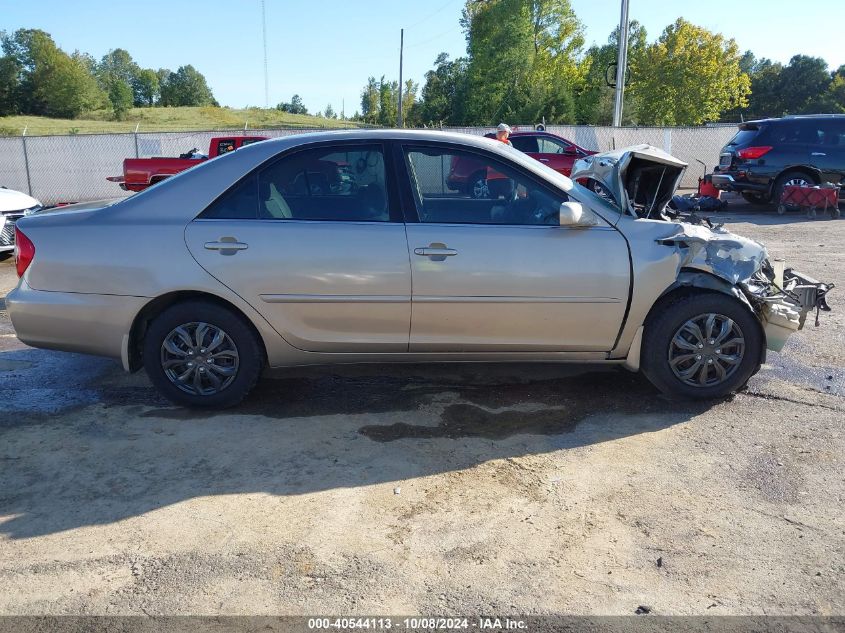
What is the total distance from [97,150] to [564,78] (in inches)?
1728

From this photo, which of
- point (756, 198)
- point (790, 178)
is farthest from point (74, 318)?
point (756, 198)

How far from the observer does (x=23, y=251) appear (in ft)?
14.6

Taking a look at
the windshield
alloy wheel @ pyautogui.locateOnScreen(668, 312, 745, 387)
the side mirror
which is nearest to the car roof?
the windshield

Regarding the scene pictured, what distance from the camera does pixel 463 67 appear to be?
201ft

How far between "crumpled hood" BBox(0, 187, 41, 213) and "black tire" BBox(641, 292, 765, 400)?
342 inches

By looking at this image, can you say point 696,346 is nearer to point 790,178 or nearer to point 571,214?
point 571,214

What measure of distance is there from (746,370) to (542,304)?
4.59 ft

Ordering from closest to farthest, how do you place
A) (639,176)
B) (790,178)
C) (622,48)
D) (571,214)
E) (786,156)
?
(571,214) → (639,176) → (786,156) → (790,178) → (622,48)

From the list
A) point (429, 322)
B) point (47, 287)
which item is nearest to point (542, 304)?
point (429, 322)

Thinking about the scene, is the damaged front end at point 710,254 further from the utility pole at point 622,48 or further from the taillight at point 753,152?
the utility pole at point 622,48

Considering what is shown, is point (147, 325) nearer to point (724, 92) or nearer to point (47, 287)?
point (47, 287)

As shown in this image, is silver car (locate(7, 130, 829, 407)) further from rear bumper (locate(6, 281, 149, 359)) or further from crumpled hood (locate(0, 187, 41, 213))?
crumpled hood (locate(0, 187, 41, 213))

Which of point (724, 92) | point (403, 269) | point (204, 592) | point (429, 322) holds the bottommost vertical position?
point (204, 592)

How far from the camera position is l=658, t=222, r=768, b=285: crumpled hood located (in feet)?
14.6
